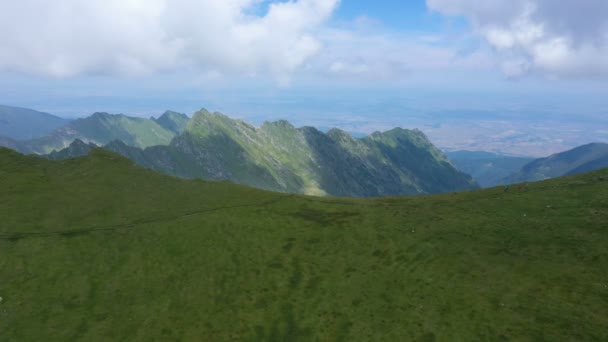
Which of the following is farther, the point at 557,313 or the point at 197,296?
the point at 197,296

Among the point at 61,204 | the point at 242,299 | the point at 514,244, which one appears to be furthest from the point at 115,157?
the point at 514,244

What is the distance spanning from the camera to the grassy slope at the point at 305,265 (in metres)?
61.4

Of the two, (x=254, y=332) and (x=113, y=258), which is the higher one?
(x=113, y=258)

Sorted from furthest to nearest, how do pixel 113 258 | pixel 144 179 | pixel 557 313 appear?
pixel 144 179 < pixel 113 258 < pixel 557 313

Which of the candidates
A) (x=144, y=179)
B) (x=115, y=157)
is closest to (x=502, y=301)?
(x=144, y=179)

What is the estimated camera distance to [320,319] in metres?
65.4

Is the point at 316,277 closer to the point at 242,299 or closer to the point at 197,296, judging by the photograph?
the point at 242,299

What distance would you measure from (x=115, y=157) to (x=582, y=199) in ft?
435

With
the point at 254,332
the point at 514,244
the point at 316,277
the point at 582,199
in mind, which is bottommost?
the point at 254,332

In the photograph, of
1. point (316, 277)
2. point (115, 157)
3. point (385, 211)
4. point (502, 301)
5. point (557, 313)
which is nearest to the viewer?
point (557, 313)

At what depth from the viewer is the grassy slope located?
201ft

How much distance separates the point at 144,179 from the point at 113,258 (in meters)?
43.6

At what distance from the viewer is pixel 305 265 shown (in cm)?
8019

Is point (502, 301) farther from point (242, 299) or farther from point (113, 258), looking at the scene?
point (113, 258)
